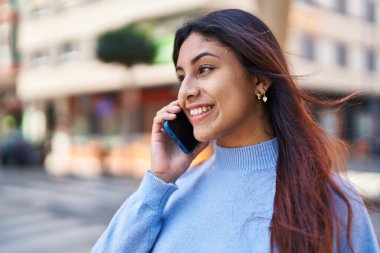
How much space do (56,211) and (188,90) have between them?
28.1ft

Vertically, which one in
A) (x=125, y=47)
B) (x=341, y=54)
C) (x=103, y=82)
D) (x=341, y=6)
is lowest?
(x=103, y=82)

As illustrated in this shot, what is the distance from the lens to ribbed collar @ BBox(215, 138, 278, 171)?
4.96ft

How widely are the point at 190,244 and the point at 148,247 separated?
159 mm

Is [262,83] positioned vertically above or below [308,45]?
above

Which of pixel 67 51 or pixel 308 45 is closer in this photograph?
pixel 308 45

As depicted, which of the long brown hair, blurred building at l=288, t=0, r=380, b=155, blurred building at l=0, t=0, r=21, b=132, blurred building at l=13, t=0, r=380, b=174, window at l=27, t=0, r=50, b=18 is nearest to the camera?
the long brown hair

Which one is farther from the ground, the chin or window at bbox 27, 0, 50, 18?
window at bbox 27, 0, 50, 18

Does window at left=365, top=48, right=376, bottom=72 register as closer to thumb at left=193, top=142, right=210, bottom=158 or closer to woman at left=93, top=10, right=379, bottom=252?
thumb at left=193, top=142, right=210, bottom=158

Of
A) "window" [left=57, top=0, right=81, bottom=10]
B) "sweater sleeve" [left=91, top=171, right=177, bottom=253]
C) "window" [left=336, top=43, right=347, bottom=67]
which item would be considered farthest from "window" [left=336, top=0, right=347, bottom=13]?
"sweater sleeve" [left=91, top=171, right=177, bottom=253]

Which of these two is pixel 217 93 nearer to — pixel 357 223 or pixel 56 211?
pixel 357 223

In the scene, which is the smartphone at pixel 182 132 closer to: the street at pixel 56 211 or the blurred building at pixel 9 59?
the street at pixel 56 211

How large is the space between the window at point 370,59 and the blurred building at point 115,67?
0.05m

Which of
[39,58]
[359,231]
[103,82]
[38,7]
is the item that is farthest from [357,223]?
[38,7]

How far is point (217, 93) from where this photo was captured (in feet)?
4.81
